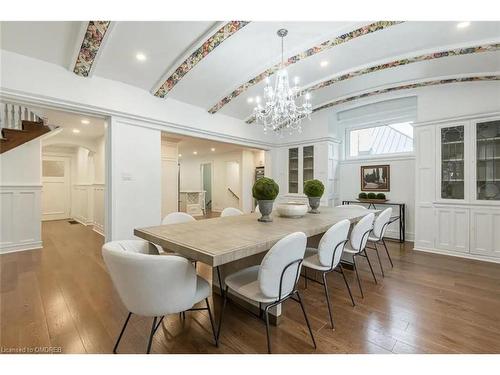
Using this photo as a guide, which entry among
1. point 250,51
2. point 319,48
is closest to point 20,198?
point 250,51

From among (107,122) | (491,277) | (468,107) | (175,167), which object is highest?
(468,107)

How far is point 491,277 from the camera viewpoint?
108 inches

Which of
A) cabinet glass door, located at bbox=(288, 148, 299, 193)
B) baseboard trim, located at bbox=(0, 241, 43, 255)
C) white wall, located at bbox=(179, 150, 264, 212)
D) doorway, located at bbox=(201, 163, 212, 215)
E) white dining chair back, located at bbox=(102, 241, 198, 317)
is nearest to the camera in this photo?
white dining chair back, located at bbox=(102, 241, 198, 317)

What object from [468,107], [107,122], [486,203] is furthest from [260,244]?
[468,107]

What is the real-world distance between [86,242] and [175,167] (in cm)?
265

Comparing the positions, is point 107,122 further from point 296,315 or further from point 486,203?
point 486,203

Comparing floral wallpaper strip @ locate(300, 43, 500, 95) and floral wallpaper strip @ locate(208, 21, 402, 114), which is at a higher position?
floral wallpaper strip @ locate(208, 21, 402, 114)

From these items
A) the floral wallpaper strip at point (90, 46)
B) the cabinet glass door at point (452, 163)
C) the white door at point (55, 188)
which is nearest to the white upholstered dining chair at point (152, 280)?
the floral wallpaper strip at point (90, 46)

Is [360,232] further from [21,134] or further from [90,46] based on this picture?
[21,134]

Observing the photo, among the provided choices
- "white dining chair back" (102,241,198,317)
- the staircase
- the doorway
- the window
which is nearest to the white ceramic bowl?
"white dining chair back" (102,241,198,317)

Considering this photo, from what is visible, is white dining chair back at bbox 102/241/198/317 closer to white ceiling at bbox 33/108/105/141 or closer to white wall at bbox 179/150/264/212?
white ceiling at bbox 33/108/105/141

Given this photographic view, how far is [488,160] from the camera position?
3.45m

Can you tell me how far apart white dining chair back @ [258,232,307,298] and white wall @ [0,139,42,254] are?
4670 mm

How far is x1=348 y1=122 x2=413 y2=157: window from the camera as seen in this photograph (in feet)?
15.0
